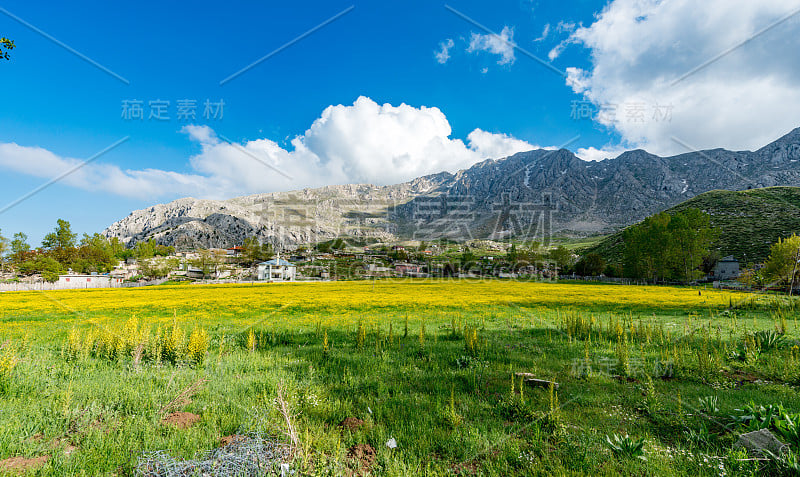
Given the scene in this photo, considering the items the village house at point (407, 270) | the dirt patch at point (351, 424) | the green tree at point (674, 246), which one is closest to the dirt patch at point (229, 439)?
the dirt patch at point (351, 424)

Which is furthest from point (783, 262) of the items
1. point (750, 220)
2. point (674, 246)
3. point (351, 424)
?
point (750, 220)

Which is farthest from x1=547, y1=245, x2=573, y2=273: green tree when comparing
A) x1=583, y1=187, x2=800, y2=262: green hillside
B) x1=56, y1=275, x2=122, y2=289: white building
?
x1=56, y1=275, x2=122, y2=289: white building

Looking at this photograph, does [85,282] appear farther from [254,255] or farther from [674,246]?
[674,246]

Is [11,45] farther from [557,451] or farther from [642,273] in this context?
[642,273]

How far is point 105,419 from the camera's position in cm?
518

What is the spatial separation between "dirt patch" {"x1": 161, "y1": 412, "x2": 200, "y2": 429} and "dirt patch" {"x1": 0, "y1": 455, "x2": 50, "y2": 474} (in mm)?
1325

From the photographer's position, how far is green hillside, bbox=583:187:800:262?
295ft

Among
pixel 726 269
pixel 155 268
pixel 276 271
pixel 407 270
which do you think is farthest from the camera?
pixel 407 270

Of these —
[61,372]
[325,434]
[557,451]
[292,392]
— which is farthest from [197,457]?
[61,372]

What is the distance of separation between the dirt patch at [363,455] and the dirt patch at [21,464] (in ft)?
13.3

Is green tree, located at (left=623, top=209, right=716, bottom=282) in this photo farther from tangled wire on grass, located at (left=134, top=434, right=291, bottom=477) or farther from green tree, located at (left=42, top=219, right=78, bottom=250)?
green tree, located at (left=42, top=219, right=78, bottom=250)

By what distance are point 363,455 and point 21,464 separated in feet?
14.7

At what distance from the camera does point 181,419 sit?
5.15 m

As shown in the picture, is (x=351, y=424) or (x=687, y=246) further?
(x=687, y=246)
